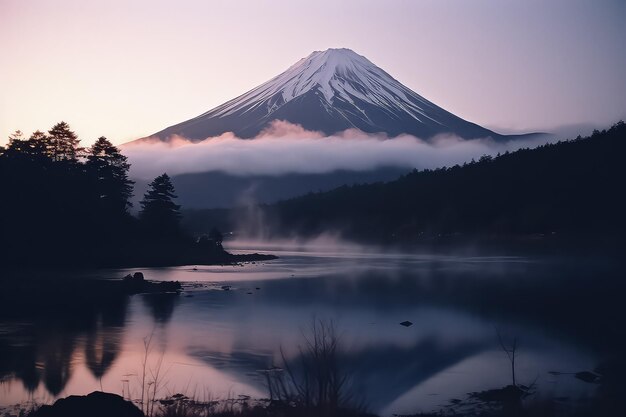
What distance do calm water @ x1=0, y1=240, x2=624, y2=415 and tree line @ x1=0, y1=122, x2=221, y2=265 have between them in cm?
624

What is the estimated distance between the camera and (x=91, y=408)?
7805mm

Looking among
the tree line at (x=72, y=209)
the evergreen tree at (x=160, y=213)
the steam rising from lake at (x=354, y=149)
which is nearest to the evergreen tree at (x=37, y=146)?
the tree line at (x=72, y=209)

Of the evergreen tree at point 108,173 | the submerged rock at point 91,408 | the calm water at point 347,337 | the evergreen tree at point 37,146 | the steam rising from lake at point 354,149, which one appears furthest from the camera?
the steam rising from lake at point 354,149

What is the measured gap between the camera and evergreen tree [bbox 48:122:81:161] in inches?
1898

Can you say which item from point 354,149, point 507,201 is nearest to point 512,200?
point 507,201

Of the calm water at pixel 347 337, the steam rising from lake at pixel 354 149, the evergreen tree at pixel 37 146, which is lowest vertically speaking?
the calm water at pixel 347 337

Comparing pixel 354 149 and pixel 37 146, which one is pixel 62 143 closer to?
pixel 37 146

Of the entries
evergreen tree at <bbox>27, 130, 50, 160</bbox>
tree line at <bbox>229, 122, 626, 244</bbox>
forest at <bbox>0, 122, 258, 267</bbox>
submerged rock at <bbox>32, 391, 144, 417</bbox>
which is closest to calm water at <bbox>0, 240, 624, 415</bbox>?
submerged rock at <bbox>32, 391, 144, 417</bbox>

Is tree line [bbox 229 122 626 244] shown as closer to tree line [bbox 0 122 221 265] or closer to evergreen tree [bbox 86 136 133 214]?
tree line [bbox 0 122 221 265]

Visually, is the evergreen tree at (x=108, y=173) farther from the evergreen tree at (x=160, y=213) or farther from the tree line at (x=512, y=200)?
the tree line at (x=512, y=200)

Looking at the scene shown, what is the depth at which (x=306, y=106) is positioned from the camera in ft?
532

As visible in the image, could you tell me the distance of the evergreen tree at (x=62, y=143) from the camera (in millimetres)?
48219

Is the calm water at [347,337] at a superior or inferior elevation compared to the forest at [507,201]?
inferior

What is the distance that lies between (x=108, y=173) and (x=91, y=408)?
43069mm
